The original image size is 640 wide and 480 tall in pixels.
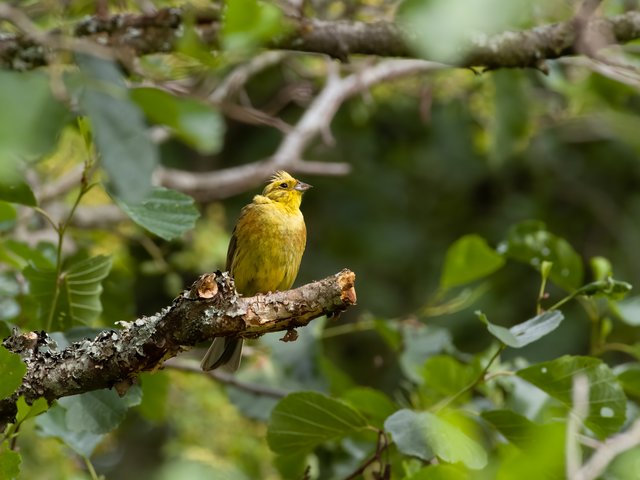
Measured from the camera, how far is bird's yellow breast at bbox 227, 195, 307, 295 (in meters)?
4.44

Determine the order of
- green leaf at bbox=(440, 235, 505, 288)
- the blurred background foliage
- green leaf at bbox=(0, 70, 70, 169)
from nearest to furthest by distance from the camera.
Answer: green leaf at bbox=(0, 70, 70, 169), green leaf at bbox=(440, 235, 505, 288), the blurred background foliage

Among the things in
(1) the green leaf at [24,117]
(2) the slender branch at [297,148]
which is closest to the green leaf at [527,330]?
(1) the green leaf at [24,117]

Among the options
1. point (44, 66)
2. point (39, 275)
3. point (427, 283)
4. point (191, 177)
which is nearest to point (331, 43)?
point (44, 66)

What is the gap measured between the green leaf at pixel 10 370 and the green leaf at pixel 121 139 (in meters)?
1.05

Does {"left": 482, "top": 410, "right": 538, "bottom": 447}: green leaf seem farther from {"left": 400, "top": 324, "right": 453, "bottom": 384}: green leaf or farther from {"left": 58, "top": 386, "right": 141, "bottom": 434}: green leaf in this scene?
{"left": 58, "top": 386, "right": 141, "bottom": 434}: green leaf

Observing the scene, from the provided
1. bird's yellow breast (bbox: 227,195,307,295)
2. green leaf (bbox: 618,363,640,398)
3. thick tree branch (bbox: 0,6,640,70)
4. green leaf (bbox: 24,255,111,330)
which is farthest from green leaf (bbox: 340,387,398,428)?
thick tree branch (bbox: 0,6,640,70)

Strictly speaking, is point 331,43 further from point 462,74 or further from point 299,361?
point 462,74

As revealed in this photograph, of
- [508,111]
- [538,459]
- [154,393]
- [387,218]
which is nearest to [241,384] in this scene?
[154,393]

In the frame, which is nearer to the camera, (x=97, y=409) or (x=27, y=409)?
(x=27, y=409)

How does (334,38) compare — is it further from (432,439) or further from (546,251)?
(432,439)

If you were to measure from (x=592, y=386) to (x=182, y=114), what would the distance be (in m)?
1.97

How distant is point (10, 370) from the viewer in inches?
102

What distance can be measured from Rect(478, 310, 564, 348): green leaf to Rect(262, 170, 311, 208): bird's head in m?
1.81

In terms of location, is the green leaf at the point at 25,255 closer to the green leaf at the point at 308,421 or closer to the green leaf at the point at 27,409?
the green leaf at the point at 27,409
